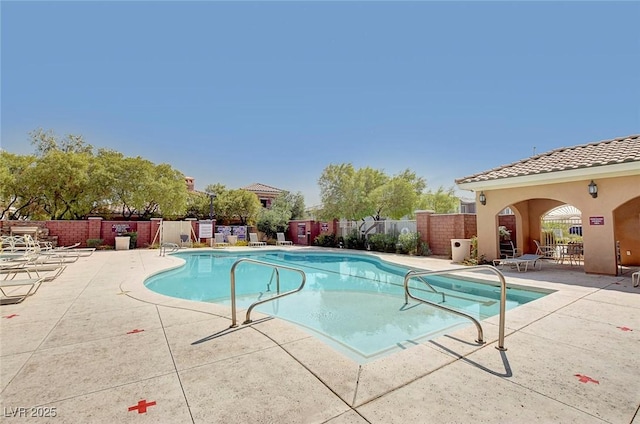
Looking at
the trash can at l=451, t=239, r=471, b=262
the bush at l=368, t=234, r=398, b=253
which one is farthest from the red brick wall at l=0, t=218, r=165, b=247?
the trash can at l=451, t=239, r=471, b=262

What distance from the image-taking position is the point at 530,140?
25.0 metres

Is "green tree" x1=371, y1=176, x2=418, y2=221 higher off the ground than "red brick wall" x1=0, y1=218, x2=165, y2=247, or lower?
higher

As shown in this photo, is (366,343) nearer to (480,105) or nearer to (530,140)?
(480,105)

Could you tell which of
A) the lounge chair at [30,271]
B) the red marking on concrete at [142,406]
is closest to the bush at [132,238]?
the lounge chair at [30,271]

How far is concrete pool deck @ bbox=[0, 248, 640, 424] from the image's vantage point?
7.80 ft

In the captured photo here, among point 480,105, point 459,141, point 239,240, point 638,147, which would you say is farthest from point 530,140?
point 239,240

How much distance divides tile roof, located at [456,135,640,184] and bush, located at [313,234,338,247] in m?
10.5

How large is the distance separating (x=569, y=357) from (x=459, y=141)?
83.3 ft

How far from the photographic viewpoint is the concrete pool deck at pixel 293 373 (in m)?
2.38

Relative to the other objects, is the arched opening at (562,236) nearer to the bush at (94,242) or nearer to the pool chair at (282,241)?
the pool chair at (282,241)

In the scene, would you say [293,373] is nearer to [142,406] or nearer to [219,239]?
[142,406]

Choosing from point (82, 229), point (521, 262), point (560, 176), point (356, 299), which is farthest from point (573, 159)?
point (82, 229)

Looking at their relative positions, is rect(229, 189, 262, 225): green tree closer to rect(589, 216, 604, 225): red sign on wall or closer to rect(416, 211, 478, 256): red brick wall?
rect(416, 211, 478, 256): red brick wall

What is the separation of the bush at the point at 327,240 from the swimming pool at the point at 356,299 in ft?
22.9
